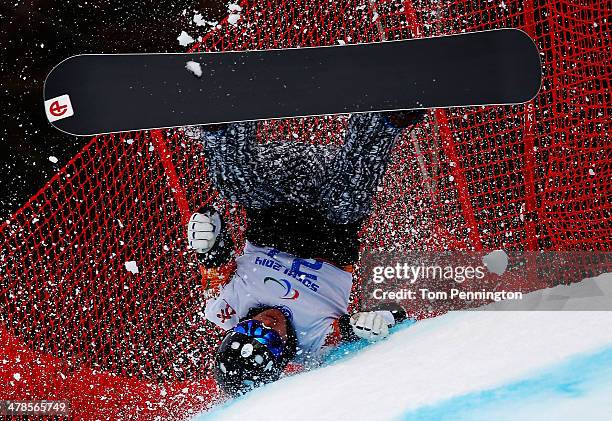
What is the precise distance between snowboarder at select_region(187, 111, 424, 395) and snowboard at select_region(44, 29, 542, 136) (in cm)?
4

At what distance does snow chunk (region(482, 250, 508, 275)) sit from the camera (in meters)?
1.39

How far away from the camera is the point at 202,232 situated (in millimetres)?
1158

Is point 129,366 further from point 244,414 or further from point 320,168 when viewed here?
point 320,168

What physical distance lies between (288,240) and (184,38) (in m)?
0.65

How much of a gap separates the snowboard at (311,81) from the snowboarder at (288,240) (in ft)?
0.13

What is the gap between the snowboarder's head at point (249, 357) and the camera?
3.27ft

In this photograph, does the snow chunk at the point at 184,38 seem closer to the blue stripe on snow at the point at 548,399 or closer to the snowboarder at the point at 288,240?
the snowboarder at the point at 288,240

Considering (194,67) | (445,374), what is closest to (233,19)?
(194,67)

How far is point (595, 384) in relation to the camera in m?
0.94

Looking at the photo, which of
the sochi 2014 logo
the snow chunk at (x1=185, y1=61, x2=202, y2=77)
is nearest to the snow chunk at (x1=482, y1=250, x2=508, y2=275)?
the sochi 2014 logo

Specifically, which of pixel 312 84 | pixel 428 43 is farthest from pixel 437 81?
pixel 312 84

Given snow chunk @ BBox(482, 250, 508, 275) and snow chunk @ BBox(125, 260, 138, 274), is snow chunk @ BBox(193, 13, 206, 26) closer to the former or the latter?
snow chunk @ BBox(125, 260, 138, 274)

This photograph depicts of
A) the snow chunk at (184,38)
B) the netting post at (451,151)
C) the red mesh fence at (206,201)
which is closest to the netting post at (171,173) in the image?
the red mesh fence at (206,201)

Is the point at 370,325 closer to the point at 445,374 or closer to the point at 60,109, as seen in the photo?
the point at 445,374
